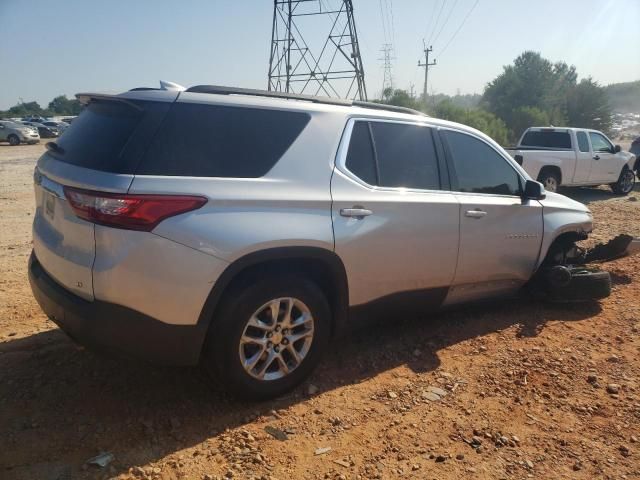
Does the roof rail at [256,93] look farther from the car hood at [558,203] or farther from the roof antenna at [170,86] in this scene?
the car hood at [558,203]

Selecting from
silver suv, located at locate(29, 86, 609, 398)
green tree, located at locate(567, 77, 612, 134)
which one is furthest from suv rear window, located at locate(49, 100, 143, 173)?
green tree, located at locate(567, 77, 612, 134)

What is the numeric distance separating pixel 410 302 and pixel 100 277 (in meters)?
2.18

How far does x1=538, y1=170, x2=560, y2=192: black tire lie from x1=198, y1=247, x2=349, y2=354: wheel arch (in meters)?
10.2

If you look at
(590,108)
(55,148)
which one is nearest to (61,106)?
(590,108)

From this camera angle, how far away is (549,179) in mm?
12297

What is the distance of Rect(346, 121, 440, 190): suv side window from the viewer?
11.6 feet

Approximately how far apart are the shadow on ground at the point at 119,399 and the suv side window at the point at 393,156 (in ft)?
4.29

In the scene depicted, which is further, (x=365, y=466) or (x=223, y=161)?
(x=223, y=161)

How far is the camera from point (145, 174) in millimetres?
2662

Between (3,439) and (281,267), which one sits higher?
(281,267)

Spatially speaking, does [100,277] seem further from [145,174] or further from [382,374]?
[382,374]

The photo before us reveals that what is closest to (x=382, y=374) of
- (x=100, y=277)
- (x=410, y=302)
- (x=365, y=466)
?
(x=410, y=302)

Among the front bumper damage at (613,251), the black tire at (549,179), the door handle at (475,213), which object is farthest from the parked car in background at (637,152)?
the door handle at (475,213)

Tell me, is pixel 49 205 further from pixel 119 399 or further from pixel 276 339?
pixel 276 339
